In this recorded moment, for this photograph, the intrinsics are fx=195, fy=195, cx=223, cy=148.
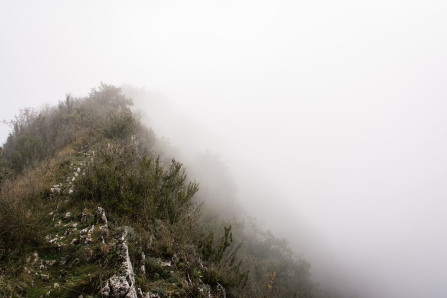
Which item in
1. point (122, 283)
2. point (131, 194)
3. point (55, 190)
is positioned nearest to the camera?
point (122, 283)

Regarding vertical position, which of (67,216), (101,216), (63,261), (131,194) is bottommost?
(63,261)

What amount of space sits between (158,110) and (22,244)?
26.3 m

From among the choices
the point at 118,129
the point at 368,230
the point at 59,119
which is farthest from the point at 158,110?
the point at 368,230

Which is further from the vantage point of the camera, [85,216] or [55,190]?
[55,190]

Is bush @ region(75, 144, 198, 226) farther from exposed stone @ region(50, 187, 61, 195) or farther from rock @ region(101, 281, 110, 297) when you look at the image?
rock @ region(101, 281, 110, 297)

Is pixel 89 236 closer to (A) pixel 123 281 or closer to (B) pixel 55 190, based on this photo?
(A) pixel 123 281

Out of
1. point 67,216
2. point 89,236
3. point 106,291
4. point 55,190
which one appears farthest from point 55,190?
point 106,291

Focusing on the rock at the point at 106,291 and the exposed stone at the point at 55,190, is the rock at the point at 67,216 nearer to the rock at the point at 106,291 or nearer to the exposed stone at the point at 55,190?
the exposed stone at the point at 55,190

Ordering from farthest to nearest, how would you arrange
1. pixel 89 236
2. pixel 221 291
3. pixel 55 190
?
pixel 55 190, pixel 221 291, pixel 89 236

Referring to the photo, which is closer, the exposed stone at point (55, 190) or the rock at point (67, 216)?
the rock at point (67, 216)

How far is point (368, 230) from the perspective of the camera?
104562 millimetres

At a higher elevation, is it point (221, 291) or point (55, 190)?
point (55, 190)

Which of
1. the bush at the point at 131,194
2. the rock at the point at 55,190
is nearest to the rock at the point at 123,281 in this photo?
the bush at the point at 131,194

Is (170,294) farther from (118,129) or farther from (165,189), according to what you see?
(118,129)
